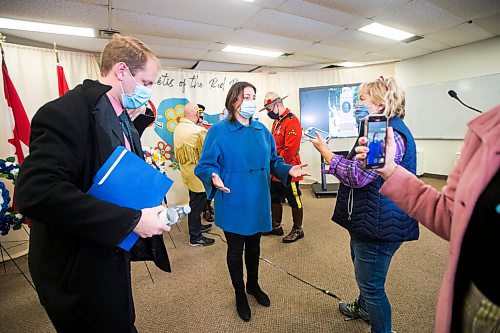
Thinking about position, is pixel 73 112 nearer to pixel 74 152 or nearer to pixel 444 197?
pixel 74 152

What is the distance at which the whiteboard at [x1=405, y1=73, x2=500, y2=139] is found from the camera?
4.50m

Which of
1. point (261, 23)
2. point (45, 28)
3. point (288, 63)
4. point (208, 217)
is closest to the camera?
point (45, 28)

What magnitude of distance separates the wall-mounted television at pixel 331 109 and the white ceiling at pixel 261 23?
→ 0.68 meters

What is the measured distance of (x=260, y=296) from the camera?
1.88 metres

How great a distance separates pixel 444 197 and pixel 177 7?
2894 millimetres

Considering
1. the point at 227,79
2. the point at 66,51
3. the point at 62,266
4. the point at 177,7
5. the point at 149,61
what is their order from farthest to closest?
the point at 227,79
the point at 66,51
the point at 177,7
the point at 149,61
the point at 62,266

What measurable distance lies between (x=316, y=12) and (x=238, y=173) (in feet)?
7.98

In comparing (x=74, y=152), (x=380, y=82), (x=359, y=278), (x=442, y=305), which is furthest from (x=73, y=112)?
(x=359, y=278)

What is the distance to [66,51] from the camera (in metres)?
3.56

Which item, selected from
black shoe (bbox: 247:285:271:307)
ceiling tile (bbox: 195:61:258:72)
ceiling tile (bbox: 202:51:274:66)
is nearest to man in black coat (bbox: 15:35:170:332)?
black shoe (bbox: 247:285:271:307)

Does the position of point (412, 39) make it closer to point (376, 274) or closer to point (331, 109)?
point (331, 109)

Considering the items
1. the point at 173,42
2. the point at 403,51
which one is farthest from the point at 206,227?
the point at 403,51

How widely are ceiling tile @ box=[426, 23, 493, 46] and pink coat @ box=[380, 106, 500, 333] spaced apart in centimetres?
436

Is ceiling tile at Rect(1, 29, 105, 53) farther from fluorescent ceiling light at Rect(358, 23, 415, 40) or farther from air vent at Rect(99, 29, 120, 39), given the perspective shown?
fluorescent ceiling light at Rect(358, 23, 415, 40)
